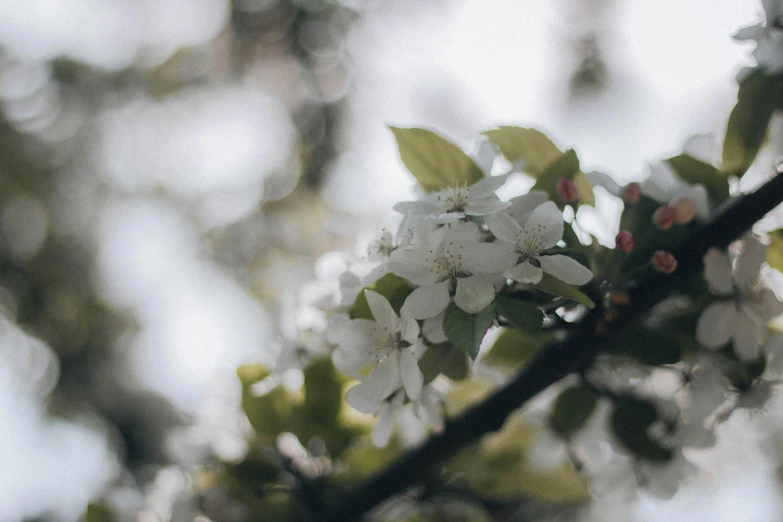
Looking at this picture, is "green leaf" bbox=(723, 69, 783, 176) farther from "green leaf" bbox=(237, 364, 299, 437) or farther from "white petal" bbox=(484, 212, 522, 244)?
"green leaf" bbox=(237, 364, 299, 437)

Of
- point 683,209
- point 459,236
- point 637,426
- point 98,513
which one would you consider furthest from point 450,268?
point 98,513

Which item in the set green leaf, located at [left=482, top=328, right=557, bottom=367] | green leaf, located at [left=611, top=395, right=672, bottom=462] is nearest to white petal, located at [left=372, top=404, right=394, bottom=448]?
green leaf, located at [left=482, top=328, right=557, bottom=367]

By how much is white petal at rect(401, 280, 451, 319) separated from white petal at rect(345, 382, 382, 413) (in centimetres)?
11

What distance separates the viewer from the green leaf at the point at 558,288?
0.56 m

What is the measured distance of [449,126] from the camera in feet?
8.80

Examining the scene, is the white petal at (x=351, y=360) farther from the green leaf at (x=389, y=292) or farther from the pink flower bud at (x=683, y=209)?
the pink flower bud at (x=683, y=209)

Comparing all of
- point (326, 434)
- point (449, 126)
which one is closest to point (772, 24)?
point (326, 434)

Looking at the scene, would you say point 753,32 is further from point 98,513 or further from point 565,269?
point 98,513

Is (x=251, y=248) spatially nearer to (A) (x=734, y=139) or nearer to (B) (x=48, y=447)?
(B) (x=48, y=447)

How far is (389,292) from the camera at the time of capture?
642mm

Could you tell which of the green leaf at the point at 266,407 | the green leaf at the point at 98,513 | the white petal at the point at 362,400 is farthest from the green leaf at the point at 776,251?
the green leaf at the point at 98,513

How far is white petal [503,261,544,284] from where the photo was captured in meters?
0.57

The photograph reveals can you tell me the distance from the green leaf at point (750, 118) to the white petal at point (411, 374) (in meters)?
0.44

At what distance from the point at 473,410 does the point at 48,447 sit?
1770mm
